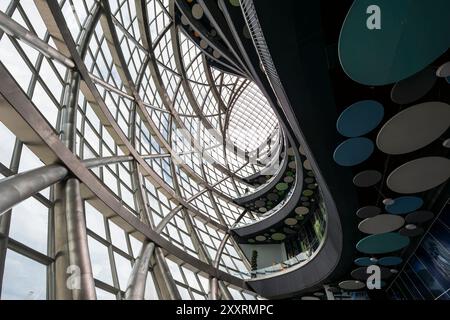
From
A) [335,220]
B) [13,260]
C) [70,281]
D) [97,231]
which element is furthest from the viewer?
[335,220]

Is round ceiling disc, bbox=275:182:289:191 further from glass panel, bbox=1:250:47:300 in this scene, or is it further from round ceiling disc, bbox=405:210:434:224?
glass panel, bbox=1:250:47:300

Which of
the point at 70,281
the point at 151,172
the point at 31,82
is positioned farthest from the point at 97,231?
the point at 151,172

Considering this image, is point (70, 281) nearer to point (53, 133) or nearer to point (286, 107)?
point (53, 133)

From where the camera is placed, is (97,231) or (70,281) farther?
(97,231)

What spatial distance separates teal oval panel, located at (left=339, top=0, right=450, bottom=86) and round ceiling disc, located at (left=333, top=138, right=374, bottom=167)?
2.61 m

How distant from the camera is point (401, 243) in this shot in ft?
47.9

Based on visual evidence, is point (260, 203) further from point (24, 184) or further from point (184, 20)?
point (24, 184)

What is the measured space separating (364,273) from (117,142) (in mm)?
17692

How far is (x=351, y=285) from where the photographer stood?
19.3 meters

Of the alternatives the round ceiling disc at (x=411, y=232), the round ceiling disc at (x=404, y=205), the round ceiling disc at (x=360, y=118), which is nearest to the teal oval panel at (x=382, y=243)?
the round ceiling disc at (x=411, y=232)

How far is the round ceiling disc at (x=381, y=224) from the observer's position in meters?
12.9

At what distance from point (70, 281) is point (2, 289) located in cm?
162

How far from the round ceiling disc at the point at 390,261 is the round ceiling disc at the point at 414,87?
36.4 ft

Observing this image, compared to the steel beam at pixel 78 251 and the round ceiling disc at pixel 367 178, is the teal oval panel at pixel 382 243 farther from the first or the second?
the steel beam at pixel 78 251
